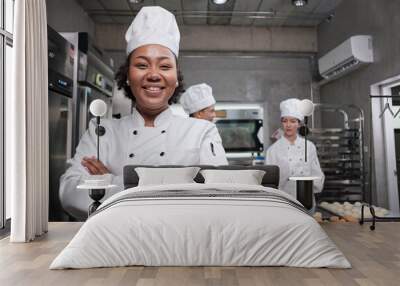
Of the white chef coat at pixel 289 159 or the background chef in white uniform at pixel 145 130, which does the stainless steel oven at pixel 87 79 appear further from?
the white chef coat at pixel 289 159

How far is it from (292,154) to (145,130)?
162 cm

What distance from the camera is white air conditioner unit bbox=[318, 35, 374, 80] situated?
486 cm

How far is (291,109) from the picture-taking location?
4.77 m

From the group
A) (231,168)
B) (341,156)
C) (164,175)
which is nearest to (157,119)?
(164,175)

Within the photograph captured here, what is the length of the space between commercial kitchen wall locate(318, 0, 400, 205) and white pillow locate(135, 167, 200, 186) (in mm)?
1752

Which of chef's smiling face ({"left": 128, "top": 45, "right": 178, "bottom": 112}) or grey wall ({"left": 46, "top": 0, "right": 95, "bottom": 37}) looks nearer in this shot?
chef's smiling face ({"left": 128, "top": 45, "right": 178, "bottom": 112})

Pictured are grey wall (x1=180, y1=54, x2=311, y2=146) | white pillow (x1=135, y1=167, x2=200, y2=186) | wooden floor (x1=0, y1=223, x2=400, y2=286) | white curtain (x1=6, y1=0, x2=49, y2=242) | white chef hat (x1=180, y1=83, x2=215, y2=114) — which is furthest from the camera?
grey wall (x1=180, y1=54, x2=311, y2=146)

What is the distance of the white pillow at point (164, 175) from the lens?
13.2ft

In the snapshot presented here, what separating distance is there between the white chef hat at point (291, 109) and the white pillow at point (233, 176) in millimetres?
890

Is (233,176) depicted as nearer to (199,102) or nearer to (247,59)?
(199,102)

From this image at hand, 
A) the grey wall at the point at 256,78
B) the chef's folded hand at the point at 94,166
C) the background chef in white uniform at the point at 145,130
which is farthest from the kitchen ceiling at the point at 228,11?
the chef's folded hand at the point at 94,166

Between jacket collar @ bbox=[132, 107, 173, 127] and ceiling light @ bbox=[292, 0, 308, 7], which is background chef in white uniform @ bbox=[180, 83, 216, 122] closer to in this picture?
jacket collar @ bbox=[132, 107, 173, 127]

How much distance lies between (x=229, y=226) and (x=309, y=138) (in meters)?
2.36

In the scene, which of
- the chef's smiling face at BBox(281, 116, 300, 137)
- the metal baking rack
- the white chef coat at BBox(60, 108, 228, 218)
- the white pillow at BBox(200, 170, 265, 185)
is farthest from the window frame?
the metal baking rack
